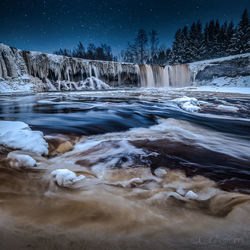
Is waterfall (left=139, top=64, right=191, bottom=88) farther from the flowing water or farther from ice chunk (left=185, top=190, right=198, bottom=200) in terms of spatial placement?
ice chunk (left=185, top=190, right=198, bottom=200)

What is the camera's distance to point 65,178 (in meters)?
1.07

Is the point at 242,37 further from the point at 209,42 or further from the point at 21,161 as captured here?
the point at 21,161

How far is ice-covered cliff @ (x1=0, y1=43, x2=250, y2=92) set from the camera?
496 inches

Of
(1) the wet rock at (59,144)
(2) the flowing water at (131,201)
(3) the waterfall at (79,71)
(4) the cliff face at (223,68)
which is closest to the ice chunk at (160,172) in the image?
(2) the flowing water at (131,201)

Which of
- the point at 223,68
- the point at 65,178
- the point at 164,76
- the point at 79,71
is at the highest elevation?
the point at 79,71

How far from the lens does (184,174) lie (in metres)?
1.25

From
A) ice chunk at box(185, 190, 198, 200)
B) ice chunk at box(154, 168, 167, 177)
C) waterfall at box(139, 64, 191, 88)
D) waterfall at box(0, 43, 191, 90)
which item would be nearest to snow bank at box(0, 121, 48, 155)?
ice chunk at box(154, 168, 167, 177)

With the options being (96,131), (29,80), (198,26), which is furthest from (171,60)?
(96,131)

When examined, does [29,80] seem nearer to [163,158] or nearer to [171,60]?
[163,158]

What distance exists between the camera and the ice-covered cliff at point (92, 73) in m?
12.6

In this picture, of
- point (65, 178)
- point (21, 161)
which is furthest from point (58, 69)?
point (65, 178)

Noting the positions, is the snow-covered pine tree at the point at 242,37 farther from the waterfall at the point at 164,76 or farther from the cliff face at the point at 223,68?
the waterfall at the point at 164,76

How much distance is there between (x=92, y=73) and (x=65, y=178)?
1784 centimetres

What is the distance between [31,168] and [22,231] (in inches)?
25.1
